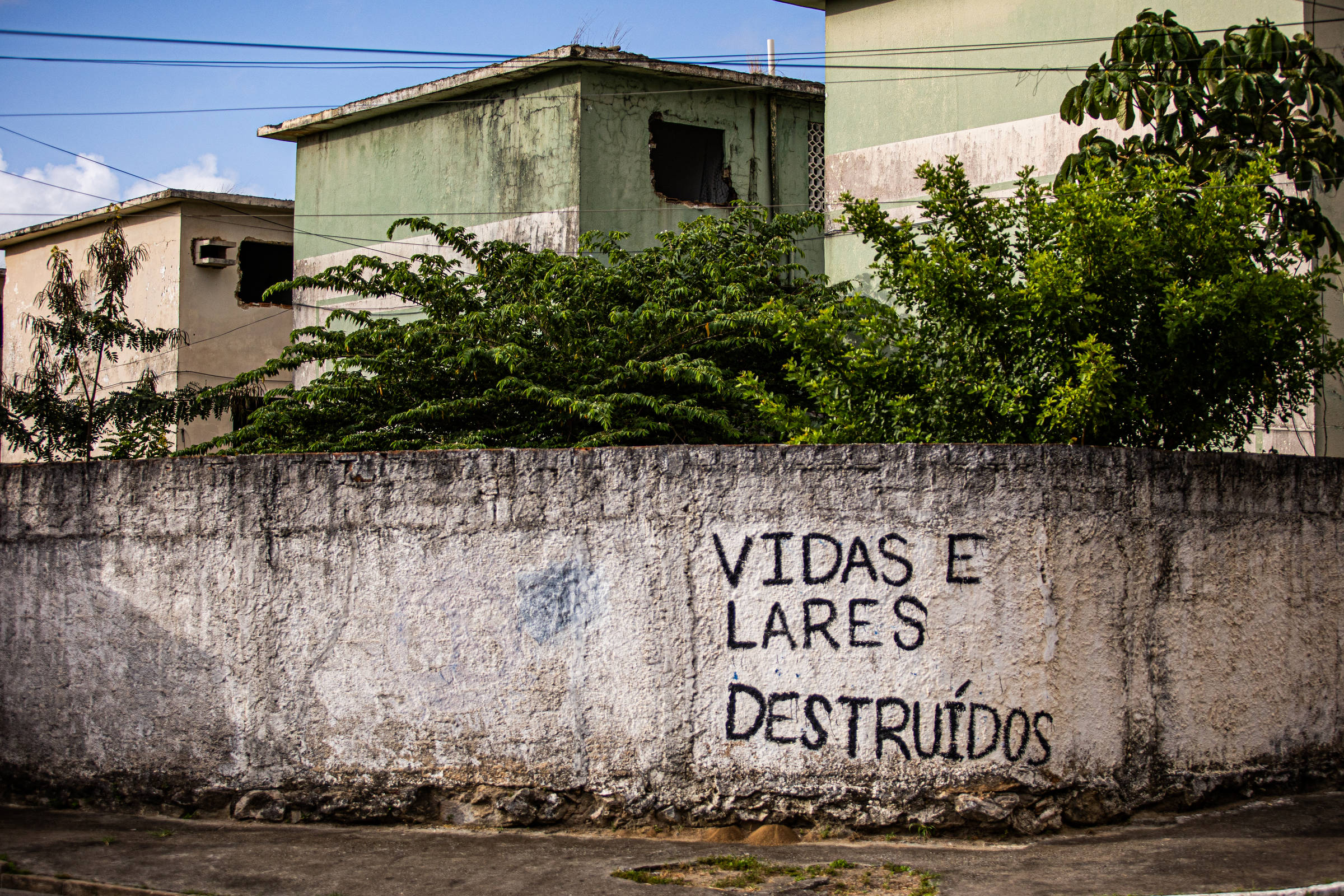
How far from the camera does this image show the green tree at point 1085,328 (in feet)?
18.2

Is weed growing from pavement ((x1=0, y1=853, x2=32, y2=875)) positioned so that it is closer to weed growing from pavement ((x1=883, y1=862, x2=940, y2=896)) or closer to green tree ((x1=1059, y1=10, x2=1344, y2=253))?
weed growing from pavement ((x1=883, y1=862, x2=940, y2=896))

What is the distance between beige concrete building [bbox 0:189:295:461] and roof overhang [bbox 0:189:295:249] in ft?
0.06

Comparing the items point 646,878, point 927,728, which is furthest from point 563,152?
point 646,878

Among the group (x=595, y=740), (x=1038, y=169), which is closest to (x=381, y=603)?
(x=595, y=740)

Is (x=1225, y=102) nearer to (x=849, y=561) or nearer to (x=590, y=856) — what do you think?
(x=849, y=561)

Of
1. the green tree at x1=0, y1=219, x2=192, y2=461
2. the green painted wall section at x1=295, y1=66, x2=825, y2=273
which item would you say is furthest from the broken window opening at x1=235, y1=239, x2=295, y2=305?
the green tree at x1=0, y1=219, x2=192, y2=461

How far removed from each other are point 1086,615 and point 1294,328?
2017 millimetres

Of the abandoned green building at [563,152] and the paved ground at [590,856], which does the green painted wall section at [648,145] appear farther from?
the paved ground at [590,856]

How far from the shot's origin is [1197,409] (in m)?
5.94

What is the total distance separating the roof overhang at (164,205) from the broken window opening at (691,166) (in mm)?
6943

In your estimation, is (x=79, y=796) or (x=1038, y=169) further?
(x=1038, y=169)

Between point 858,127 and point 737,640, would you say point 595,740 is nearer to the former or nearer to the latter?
point 737,640

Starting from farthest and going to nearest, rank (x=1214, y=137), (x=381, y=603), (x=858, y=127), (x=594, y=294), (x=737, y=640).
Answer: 1. (x=858, y=127)
2. (x=594, y=294)
3. (x=1214, y=137)
4. (x=381, y=603)
5. (x=737, y=640)

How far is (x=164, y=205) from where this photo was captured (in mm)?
18891
